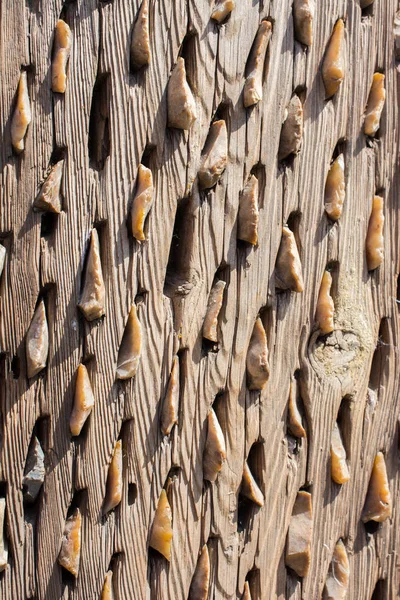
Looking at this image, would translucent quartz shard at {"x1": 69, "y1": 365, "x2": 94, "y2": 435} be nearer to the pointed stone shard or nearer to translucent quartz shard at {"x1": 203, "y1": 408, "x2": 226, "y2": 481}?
the pointed stone shard

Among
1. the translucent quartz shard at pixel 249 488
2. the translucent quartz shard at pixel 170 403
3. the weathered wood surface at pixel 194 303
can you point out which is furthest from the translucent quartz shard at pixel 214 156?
the translucent quartz shard at pixel 249 488

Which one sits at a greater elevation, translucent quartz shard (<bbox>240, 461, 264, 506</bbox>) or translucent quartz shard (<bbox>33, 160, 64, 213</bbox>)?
translucent quartz shard (<bbox>33, 160, 64, 213</bbox>)

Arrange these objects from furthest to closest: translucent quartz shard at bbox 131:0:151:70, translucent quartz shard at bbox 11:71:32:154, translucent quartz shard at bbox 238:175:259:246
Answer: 1. translucent quartz shard at bbox 238:175:259:246
2. translucent quartz shard at bbox 131:0:151:70
3. translucent quartz shard at bbox 11:71:32:154

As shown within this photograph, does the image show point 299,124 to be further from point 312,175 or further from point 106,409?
point 106,409

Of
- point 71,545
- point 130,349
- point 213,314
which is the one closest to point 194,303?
point 213,314

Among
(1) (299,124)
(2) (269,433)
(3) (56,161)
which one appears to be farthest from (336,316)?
(3) (56,161)

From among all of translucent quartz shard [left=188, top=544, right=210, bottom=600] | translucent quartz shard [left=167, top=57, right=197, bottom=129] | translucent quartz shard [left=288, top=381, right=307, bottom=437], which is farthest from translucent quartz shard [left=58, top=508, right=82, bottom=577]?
translucent quartz shard [left=167, top=57, right=197, bottom=129]

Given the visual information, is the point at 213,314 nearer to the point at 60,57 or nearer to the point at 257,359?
the point at 257,359
